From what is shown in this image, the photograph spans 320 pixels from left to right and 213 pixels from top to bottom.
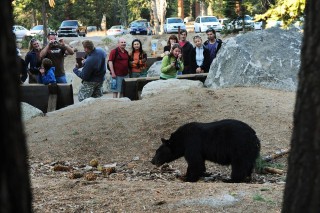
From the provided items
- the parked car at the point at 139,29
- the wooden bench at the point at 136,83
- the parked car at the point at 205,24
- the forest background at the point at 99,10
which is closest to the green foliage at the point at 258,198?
the wooden bench at the point at 136,83

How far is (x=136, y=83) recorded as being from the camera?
13.8 meters

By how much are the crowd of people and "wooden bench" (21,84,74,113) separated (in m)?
0.17

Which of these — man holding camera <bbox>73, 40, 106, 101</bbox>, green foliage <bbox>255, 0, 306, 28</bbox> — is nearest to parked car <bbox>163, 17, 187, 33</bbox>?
green foliage <bbox>255, 0, 306, 28</bbox>

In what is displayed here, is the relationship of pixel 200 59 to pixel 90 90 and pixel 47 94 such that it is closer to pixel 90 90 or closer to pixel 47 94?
pixel 90 90

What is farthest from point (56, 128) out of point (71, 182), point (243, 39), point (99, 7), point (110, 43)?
point (99, 7)

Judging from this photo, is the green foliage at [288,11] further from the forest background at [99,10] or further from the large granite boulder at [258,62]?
the forest background at [99,10]

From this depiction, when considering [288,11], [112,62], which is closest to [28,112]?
[112,62]

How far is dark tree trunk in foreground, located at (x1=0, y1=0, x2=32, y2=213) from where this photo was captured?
6.55 ft

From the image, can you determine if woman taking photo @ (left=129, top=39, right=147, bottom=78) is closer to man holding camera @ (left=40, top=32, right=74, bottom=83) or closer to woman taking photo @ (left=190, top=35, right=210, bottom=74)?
woman taking photo @ (left=190, top=35, right=210, bottom=74)

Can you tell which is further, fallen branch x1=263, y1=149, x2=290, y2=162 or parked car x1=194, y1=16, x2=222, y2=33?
parked car x1=194, y1=16, x2=222, y2=33

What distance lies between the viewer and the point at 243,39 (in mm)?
13969

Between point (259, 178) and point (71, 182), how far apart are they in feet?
8.64

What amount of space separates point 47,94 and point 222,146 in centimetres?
718

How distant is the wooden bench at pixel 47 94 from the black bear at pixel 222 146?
6292 millimetres
